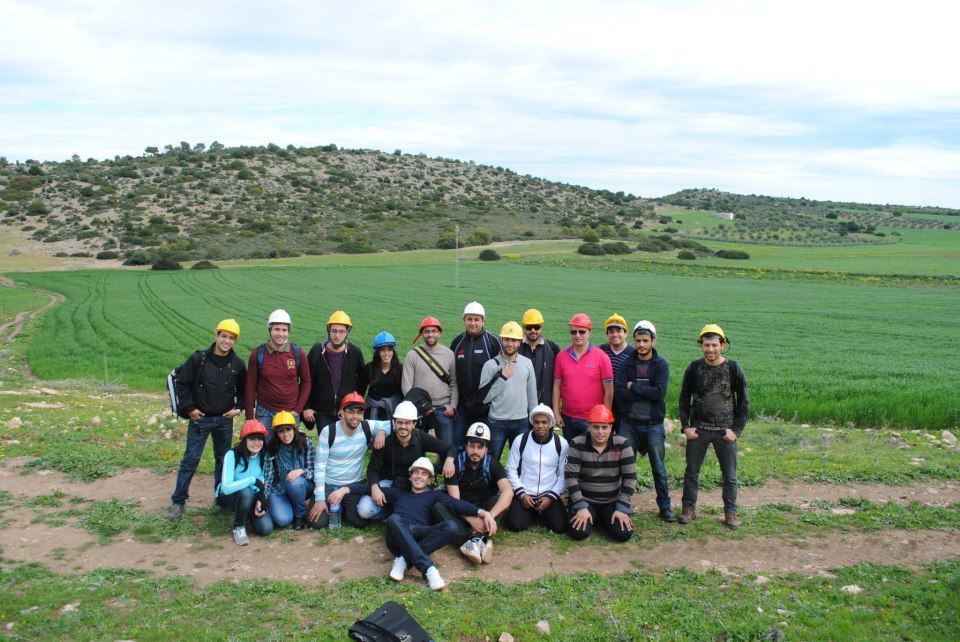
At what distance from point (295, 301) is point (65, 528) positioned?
2906 centimetres

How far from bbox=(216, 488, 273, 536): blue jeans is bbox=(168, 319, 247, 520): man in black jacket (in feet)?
2.45

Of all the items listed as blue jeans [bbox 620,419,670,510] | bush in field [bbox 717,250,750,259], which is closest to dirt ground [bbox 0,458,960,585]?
blue jeans [bbox 620,419,670,510]

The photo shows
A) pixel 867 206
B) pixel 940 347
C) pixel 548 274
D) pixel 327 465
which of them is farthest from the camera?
pixel 867 206

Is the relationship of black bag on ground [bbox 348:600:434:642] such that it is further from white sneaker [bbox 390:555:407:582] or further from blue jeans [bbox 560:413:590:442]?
blue jeans [bbox 560:413:590:442]

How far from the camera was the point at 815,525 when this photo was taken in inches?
294

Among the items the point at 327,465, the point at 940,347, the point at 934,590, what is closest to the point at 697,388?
the point at 934,590

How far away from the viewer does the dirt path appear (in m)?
26.3

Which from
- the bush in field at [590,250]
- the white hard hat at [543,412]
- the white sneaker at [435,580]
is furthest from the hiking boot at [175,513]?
the bush in field at [590,250]

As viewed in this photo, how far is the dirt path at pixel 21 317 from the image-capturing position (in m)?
26.3

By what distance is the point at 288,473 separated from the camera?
7867mm

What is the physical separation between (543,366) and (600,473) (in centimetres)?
152

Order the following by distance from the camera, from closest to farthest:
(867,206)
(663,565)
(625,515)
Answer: (663,565) → (625,515) → (867,206)

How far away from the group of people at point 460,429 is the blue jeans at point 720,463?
2 cm

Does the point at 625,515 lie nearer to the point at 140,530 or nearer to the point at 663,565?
the point at 663,565
